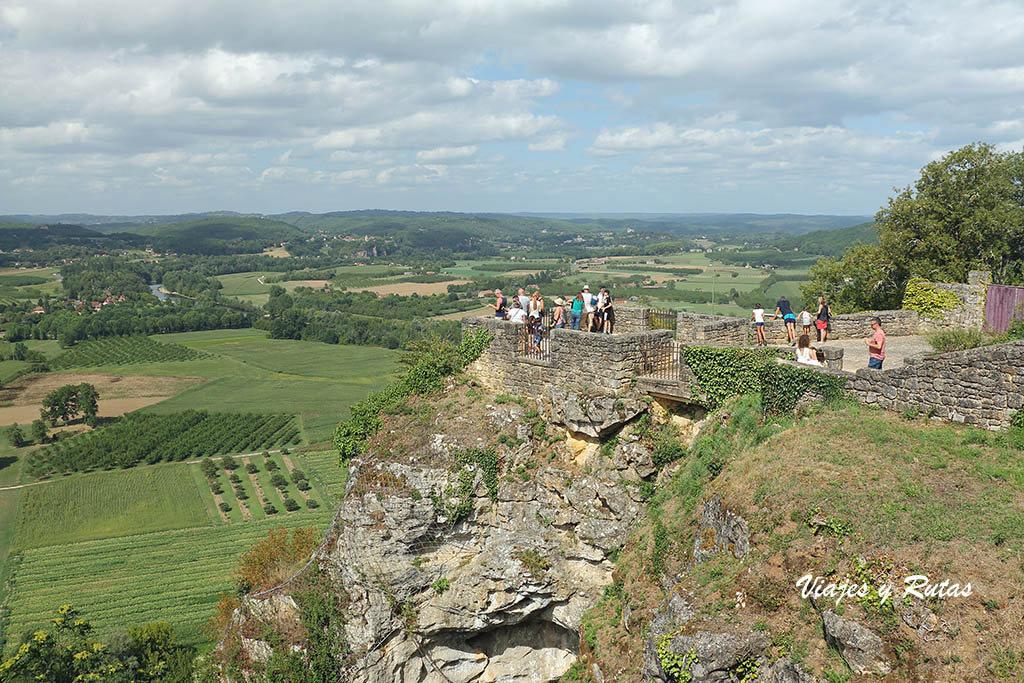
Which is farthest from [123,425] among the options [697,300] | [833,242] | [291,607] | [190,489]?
[833,242]

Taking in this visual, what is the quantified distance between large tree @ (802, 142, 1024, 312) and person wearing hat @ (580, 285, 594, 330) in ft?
46.9

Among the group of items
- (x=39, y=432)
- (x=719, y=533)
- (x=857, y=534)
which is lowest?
(x=39, y=432)

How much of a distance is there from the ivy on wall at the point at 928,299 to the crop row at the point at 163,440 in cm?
5931

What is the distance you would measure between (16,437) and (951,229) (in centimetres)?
8002

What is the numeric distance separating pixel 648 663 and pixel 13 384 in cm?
9950

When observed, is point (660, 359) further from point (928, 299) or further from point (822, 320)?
point (928, 299)

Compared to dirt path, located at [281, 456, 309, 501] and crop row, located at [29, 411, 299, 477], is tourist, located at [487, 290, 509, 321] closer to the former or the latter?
dirt path, located at [281, 456, 309, 501]

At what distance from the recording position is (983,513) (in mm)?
9039

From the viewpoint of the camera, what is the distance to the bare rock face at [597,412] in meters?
14.7

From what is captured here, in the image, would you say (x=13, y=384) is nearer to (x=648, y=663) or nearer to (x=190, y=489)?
(x=190, y=489)

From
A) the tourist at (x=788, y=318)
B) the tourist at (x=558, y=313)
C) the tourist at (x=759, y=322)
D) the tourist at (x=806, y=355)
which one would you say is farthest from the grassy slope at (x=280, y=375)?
the tourist at (x=806, y=355)

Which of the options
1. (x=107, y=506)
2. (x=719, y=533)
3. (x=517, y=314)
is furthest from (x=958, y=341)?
(x=107, y=506)

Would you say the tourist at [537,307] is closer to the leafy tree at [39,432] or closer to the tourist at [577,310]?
the tourist at [577,310]

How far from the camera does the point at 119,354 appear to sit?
10219 cm
